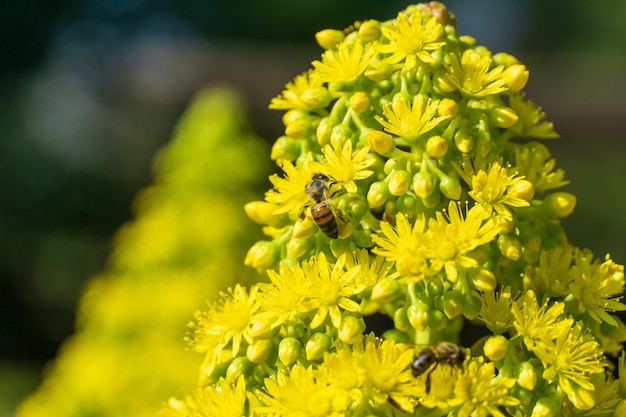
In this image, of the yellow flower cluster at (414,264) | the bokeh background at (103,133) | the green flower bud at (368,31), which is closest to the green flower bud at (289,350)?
the yellow flower cluster at (414,264)

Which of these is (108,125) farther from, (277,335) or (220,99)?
(277,335)

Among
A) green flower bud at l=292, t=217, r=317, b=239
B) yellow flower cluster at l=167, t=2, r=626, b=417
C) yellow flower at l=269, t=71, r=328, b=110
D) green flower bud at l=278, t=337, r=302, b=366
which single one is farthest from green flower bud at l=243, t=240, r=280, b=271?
yellow flower at l=269, t=71, r=328, b=110

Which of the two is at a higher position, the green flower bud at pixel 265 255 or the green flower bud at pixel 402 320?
the green flower bud at pixel 265 255

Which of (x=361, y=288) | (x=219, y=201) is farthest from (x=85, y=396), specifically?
(x=361, y=288)

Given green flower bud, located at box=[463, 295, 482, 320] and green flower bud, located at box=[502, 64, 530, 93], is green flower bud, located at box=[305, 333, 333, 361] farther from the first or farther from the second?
green flower bud, located at box=[502, 64, 530, 93]

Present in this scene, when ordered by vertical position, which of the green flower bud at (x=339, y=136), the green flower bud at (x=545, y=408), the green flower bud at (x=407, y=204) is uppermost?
the green flower bud at (x=339, y=136)

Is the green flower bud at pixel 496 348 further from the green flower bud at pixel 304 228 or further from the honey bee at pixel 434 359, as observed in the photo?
the green flower bud at pixel 304 228
